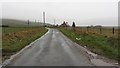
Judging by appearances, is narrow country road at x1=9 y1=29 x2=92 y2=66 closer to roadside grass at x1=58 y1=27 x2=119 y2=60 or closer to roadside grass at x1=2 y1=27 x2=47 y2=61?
roadside grass at x1=2 y1=27 x2=47 y2=61

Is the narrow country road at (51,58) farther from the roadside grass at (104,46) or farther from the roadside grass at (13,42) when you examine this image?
the roadside grass at (104,46)

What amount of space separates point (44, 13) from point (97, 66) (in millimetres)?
131215

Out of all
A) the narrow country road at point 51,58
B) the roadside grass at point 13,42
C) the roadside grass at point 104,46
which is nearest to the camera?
the narrow country road at point 51,58

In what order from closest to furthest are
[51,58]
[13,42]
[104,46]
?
[51,58] → [104,46] → [13,42]

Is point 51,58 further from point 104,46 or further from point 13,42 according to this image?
point 13,42

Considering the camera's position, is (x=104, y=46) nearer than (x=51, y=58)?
No

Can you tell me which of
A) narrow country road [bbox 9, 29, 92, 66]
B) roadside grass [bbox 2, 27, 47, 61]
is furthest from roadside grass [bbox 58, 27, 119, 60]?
roadside grass [bbox 2, 27, 47, 61]

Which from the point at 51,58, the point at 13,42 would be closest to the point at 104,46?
the point at 51,58

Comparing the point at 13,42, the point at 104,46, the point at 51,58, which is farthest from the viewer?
the point at 13,42

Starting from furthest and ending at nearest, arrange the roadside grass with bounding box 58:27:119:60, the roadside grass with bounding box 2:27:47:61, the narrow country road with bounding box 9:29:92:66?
the roadside grass with bounding box 2:27:47:61
the roadside grass with bounding box 58:27:119:60
the narrow country road with bounding box 9:29:92:66

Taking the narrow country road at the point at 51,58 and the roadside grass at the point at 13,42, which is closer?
the narrow country road at the point at 51,58

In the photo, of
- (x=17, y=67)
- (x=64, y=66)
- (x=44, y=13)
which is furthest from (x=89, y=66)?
(x=44, y=13)

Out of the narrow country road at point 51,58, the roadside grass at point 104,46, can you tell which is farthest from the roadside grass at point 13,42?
the roadside grass at point 104,46

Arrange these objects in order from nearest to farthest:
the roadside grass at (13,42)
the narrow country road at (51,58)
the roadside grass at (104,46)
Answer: the narrow country road at (51,58)
the roadside grass at (104,46)
the roadside grass at (13,42)
